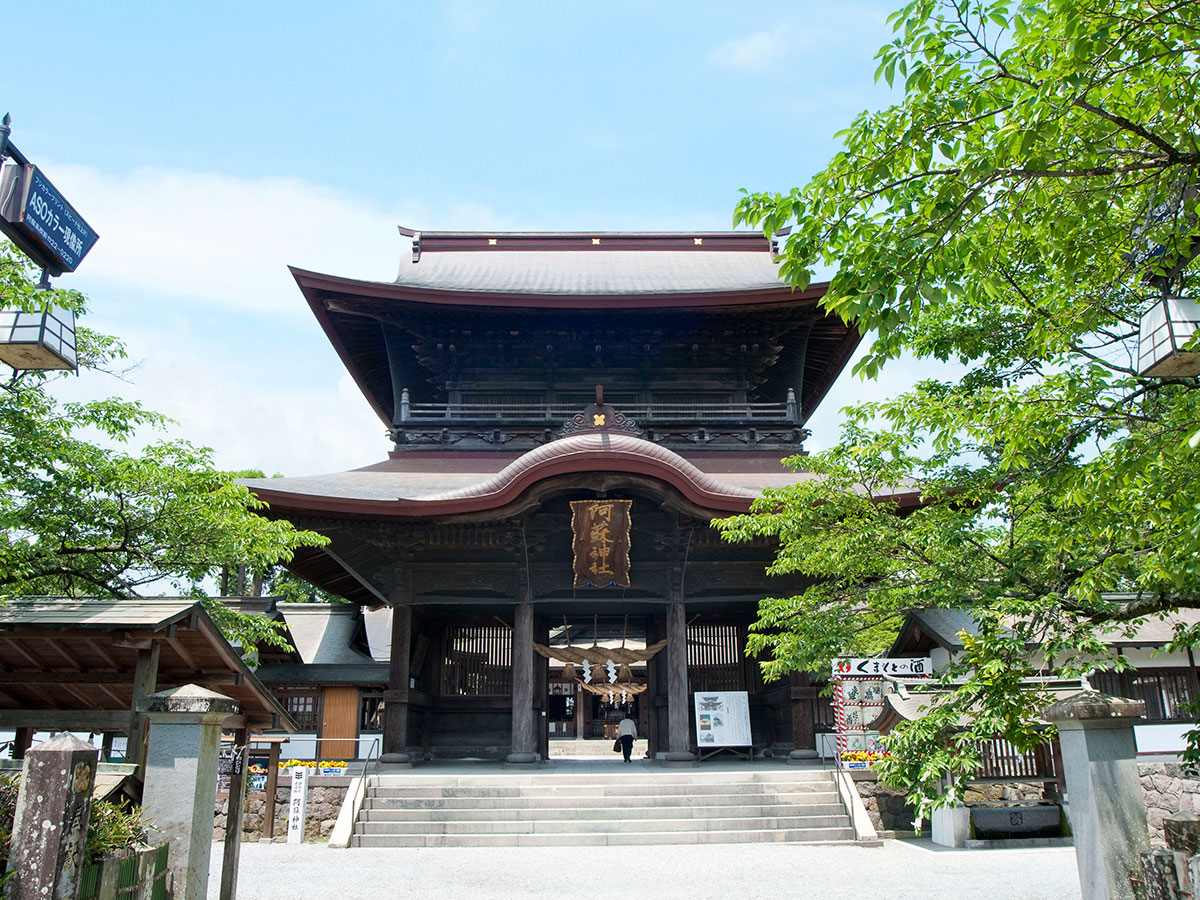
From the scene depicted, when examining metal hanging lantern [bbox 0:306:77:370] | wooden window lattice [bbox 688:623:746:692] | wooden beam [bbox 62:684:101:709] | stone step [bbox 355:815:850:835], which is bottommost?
stone step [bbox 355:815:850:835]

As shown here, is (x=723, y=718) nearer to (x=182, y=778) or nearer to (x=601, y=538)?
(x=601, y=538)

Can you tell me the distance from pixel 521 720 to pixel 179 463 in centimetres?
672

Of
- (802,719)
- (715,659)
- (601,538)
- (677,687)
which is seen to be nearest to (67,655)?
(601,538)

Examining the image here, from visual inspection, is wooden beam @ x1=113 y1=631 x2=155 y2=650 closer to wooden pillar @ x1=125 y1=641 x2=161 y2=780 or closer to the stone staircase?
wooden pillar @ x1=125 y1=641 x2=161 y2=780

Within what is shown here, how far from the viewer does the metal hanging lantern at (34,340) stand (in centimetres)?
573

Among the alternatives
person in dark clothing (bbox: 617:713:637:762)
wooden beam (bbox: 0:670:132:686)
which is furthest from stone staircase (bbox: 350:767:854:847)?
person in dark clothing (bbox: 617:713:637:762)

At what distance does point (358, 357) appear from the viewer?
19.3 meters

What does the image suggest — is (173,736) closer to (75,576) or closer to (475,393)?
(75,576)

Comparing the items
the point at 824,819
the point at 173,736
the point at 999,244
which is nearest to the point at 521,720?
the point at 824,819

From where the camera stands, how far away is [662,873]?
29.0 ft

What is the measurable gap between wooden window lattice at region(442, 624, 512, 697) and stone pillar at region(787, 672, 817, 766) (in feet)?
17.8

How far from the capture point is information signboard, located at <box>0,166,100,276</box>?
223 inches

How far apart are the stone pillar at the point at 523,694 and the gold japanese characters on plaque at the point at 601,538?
141cm

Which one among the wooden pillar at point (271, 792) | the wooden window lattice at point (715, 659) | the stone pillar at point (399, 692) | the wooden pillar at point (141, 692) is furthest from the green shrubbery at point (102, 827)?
the wooden window lattice at point (715, 659)
